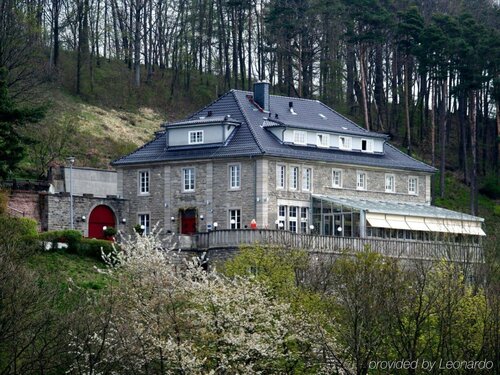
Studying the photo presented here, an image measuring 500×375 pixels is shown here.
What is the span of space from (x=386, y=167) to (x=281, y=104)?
6.05 metres

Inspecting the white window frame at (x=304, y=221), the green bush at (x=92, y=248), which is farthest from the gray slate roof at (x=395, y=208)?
the green bush at (x=92, y=248)

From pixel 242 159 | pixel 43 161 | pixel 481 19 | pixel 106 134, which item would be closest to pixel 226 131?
pixel 242 159

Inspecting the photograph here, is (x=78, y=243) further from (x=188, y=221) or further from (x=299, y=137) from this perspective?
(x=299, y=137)

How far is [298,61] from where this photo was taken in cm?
9906

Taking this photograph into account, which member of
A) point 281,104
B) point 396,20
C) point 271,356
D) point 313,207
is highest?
point 396,20

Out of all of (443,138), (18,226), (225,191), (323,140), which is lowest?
(18,226)

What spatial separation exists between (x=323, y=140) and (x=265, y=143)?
14.4ft

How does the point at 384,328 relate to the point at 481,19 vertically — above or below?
below

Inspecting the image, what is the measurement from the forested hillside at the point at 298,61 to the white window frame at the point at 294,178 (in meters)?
19.2

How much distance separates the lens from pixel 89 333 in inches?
1831

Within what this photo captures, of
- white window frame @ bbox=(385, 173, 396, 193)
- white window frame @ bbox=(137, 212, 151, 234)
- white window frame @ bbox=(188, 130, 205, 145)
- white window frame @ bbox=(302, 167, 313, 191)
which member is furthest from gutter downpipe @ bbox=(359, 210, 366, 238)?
white window frame @ bbox=(137, 212, 151, 234)

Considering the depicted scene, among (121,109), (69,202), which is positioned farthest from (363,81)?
(69,202)

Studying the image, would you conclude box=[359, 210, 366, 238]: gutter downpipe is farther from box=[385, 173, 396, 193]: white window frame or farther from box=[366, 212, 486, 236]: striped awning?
box=[385, 173, 396, 193]: white window frame

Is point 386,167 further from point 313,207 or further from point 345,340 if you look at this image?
point 345,340
